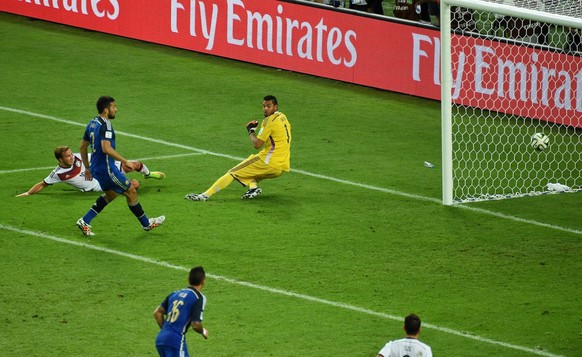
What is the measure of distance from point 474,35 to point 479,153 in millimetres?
2347

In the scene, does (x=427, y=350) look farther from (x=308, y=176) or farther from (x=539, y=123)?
(x=539, y=123)

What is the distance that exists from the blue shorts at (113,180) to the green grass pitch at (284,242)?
2.28ft

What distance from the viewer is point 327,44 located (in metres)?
24.4

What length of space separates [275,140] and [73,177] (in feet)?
9.43

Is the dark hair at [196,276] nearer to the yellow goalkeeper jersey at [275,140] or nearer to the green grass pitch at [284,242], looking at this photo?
the green grass pitch at [284,242]

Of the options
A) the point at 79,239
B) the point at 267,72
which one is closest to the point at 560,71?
the point at 267,72

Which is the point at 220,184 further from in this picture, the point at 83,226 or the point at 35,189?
the point at 35,189

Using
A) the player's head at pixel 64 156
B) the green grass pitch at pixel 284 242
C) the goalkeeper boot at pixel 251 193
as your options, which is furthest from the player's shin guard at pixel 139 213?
the goalkeeper boot at pixel 251 193

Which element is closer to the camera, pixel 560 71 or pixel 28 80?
pixel 560 71

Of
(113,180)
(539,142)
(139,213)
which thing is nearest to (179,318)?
(113,180)

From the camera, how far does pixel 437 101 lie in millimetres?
23547

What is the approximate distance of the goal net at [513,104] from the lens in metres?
19.3

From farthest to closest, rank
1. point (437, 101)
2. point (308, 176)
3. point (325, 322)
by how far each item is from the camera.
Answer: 1. point (437, 101)
2. point (308, 176)
3. point (325, 322)

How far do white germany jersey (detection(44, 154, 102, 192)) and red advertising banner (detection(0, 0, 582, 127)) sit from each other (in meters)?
6.77
